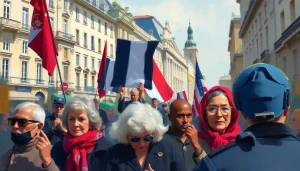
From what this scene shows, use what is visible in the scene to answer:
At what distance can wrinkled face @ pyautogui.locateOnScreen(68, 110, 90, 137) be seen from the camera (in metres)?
3.03

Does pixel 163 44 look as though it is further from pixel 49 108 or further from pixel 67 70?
pixel 49 108

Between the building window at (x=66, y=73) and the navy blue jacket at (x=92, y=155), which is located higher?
the building window at (x=66, y=73)

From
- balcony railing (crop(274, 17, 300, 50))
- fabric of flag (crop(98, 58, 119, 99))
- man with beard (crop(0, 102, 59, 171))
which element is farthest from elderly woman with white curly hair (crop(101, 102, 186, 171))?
balcony railing (crop(274, 17, 300, 50))

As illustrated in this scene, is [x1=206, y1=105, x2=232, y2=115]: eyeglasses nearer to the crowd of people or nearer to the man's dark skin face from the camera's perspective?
the crowd of people

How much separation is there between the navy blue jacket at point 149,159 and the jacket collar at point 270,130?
1.51m

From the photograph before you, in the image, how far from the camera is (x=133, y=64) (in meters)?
6.80

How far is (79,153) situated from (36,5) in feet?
13.0

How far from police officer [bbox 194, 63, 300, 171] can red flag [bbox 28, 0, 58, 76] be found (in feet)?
15.4

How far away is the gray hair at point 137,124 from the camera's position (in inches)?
107

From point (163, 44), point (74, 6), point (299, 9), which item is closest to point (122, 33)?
point (74, 6)

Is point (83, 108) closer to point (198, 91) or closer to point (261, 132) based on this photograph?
point (261, 132)

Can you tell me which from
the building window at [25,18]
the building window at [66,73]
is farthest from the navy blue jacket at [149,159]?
the building window at [66,73]

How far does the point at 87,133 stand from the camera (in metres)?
3.00

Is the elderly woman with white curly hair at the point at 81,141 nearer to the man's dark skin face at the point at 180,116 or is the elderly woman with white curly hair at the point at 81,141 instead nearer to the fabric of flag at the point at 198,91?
the man's dark skin face at the point at 180,116
